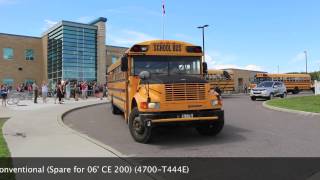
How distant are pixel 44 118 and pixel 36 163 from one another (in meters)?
9.18

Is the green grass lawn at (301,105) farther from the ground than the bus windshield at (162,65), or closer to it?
closer to it

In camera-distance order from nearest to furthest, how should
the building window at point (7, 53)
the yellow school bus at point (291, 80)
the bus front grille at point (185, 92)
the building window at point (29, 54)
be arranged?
the bus front grille at point (185, 92), the building window at point (7, 53), the yellow school bus at point (291, 80), the building window at point (29, 54)

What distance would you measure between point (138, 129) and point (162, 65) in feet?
6.88

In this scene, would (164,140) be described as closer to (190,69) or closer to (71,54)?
(190,69)

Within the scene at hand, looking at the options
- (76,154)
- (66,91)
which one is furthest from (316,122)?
(66,91)

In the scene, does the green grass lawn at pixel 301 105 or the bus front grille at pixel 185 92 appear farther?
the green grass lawn at pixel 301 105

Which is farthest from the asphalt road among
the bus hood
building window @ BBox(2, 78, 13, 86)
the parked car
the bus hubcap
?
building window @ BBox(2, 78, 13, 86)

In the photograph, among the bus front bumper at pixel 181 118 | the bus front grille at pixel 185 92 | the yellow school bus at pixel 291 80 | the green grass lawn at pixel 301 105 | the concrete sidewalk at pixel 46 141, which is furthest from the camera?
the yellow school bus at pixel 291 80

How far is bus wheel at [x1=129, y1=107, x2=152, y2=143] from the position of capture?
1029 cm

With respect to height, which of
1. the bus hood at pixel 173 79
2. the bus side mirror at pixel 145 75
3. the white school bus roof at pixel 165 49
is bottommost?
the bus hood at pixel 173 79

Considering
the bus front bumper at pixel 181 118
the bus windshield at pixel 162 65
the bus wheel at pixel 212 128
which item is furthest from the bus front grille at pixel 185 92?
the bus windshield at pixel 162 65

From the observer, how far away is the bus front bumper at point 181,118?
10.0 metres

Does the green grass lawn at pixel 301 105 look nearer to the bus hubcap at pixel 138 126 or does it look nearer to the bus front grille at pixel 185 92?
the bus front grille at pixel 185 92

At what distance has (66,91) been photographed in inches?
1292
